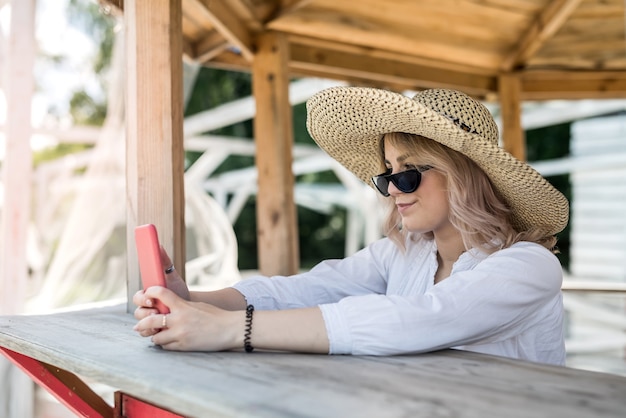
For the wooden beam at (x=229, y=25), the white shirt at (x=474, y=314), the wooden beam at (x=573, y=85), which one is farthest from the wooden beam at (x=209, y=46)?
the white shirt at (x=474, y=314)

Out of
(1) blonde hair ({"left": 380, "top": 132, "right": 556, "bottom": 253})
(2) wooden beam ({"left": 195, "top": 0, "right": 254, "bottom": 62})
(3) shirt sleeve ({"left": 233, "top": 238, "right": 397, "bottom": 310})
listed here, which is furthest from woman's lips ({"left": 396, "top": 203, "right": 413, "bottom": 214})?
(2) wooden beam ({"left": 195, "top": 0, "right": 254, "bottom": 62})

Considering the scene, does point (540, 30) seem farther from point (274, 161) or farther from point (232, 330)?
point (232, 330)

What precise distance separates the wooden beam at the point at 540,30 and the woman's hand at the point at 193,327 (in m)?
3.51

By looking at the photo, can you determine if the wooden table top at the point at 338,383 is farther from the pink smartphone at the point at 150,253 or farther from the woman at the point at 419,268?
the pink smartphone at the point at 150,253

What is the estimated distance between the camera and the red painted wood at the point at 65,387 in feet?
5.88

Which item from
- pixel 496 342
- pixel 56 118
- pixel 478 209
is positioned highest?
pixel 56 118

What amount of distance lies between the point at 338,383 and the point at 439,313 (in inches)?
13.4

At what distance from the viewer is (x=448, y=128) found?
1.62m

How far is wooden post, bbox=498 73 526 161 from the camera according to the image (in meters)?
5.09

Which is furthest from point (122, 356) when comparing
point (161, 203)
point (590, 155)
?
point (590, 155)

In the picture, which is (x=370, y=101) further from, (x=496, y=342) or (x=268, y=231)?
(x=268, y=231)

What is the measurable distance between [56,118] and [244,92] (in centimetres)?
407

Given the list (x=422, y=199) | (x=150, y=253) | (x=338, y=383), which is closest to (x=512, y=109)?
(x=422, y=199)

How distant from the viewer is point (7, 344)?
1.74 m
